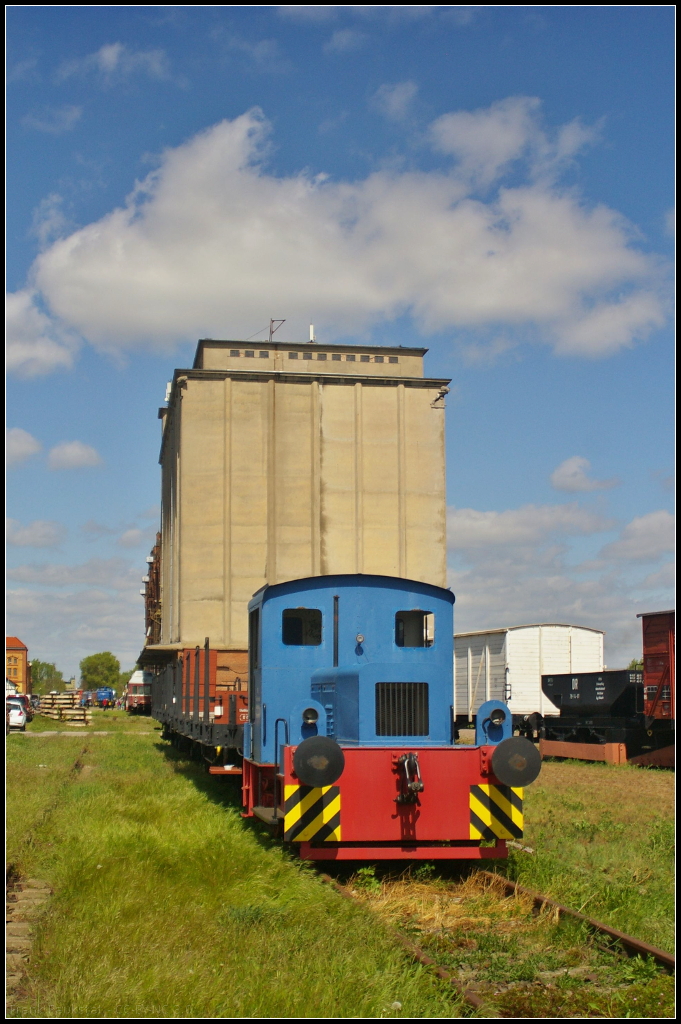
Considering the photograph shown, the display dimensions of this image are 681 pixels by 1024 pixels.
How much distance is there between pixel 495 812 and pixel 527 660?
22.2 metres

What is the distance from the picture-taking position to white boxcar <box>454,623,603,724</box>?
100 ft

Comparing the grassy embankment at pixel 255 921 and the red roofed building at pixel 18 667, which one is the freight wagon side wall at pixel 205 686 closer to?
the grassy embankment at pixel 255 921

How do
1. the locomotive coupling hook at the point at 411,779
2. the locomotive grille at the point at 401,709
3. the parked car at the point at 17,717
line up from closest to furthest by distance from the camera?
1. the locomotive coupling hook at the point at 411,779
2. the locomotive grille at the point at 401,709
3. the parked car at the point at 17,717

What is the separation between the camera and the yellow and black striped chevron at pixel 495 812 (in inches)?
357

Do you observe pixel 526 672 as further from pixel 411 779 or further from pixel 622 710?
pixel 411 779

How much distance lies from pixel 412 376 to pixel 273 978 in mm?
35069

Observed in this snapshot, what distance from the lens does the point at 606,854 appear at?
10.2 meters

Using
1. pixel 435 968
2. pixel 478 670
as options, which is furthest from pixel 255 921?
pixel 478 670

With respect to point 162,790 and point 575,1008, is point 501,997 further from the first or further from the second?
point 162,790

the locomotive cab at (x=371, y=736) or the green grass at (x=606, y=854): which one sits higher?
the locomotive cab at (x=371, y=736)

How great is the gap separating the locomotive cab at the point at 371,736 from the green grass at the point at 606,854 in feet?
2.13

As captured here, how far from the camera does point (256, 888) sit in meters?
8.17

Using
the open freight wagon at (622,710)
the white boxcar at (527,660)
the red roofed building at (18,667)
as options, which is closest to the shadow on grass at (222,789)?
the open freight wagon at (622,710)

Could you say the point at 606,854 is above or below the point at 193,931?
below
